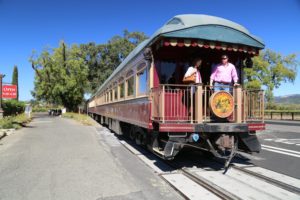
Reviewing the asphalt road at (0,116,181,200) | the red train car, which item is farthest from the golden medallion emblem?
the asphalt road at (0,116,181,200)

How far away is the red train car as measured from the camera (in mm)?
6934

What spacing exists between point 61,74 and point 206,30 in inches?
1696

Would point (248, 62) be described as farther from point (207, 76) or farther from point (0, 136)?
point (0, 136)

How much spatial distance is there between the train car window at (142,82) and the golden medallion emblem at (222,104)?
78.5 inches

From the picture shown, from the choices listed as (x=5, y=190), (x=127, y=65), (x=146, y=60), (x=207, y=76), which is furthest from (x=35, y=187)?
(x=127, y=65)

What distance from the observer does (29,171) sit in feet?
24.0

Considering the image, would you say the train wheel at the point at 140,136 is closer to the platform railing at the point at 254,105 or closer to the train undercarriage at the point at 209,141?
the train undercarriage at the point at 209,141

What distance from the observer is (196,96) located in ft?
23.1

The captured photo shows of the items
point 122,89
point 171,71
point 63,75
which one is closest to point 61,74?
point 63,75

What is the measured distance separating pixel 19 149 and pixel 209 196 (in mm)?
7588

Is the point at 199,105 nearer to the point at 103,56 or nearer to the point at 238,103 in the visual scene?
the point at 238,103

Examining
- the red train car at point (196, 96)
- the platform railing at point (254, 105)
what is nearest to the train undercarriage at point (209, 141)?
the red train car at point (196, 96)

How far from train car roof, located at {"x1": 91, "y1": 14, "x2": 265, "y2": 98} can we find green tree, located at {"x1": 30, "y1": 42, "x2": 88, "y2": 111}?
41523 millimetres

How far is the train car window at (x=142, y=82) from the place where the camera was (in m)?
8.24
